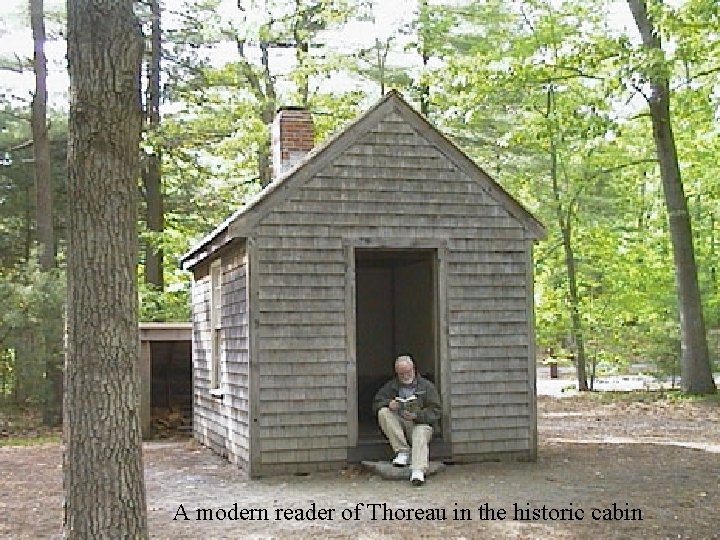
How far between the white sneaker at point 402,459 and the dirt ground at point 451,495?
299 mm

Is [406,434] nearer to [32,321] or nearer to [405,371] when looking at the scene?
[405,371]

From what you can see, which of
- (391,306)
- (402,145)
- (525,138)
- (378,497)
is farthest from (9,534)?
(525,138)

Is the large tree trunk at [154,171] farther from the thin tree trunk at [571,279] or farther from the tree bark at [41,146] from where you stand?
the thin tree trunk at [571,279]

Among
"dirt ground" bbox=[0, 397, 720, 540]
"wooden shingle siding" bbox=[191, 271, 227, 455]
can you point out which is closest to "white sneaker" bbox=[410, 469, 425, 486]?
"dirt ground" bbox=[0, 397, 720, 540]

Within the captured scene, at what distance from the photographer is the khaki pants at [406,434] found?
9516mm

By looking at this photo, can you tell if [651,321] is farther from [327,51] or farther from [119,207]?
[119,207]

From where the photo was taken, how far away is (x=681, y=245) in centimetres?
1792

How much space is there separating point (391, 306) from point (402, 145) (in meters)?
4.26

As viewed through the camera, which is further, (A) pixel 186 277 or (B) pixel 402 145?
(A) pixel 186 277

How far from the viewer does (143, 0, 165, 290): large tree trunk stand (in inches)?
894

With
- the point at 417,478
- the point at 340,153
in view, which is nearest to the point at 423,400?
the point at 417,478

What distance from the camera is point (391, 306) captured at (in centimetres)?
1437

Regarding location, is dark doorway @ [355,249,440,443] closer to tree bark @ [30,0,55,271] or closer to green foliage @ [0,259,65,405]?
green foliage @ [0,259,65,405]

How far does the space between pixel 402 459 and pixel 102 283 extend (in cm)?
543
